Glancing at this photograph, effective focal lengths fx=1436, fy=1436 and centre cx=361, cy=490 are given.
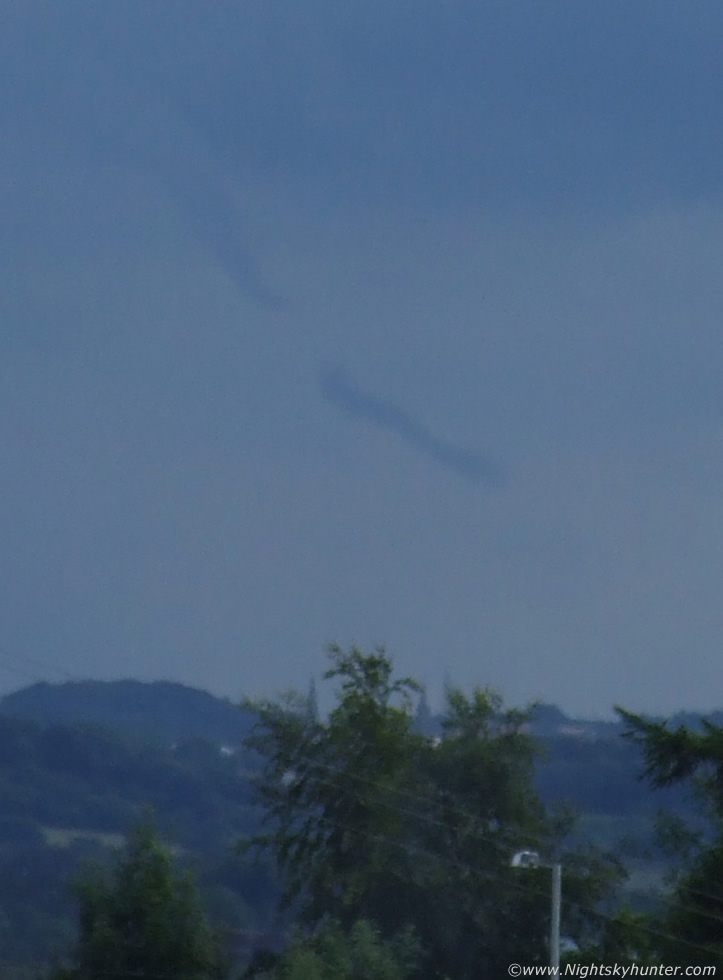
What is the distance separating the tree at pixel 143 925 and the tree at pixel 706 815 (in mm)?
10911

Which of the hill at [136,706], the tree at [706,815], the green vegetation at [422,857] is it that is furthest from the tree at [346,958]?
the hill at [136,706]

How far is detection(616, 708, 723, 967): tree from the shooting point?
2953 cm

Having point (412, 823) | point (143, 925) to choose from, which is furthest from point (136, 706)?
point (143, 925)

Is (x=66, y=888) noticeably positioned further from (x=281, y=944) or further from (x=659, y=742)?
(x=659, y=742)

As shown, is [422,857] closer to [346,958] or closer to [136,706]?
[346,958]

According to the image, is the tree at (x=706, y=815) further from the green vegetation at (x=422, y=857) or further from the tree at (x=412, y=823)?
the tree at (x=412, y=823)

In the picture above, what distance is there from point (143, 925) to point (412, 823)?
30.5ft

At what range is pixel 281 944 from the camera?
125 feet

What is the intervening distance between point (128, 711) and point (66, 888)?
127m

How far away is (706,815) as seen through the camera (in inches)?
1401

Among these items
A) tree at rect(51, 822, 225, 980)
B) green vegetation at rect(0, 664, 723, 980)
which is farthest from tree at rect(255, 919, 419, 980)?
tree at rect(51, 822, 225, 980)

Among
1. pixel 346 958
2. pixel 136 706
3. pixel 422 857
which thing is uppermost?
pixel 136 706

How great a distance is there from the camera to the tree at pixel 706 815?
2953cm

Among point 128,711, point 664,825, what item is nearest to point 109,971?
point 664,825
